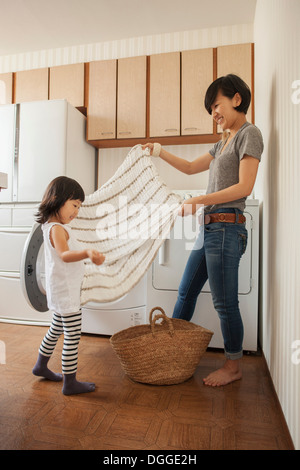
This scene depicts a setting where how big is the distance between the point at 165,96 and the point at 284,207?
1784mm

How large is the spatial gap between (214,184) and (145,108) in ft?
4.98

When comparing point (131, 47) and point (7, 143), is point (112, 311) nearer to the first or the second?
point (7, 143)

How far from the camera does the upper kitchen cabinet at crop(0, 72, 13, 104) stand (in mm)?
3004

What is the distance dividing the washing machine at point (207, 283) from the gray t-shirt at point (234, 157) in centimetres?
49

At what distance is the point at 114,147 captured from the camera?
303 cm

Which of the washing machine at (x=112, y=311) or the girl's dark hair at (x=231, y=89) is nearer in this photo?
the girl's dark hair at (x=231, y=89)

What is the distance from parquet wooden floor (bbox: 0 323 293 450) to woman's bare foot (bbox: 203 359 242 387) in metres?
0.03

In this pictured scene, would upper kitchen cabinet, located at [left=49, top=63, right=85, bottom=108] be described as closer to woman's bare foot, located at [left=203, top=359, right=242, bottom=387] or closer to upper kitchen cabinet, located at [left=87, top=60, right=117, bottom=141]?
upper kitchen cabinet, located at [left=87, top=60, right=117, bottom=141]

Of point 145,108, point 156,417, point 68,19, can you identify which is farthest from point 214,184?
point 68,19

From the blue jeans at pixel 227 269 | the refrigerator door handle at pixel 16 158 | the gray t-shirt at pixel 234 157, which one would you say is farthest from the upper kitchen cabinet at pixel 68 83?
the blue jeans at pixel 227 269

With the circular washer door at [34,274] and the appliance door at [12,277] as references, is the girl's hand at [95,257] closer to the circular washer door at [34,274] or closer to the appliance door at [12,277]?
the circular washer door at [34,274]

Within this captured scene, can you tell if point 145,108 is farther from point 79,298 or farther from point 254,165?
point 79,298

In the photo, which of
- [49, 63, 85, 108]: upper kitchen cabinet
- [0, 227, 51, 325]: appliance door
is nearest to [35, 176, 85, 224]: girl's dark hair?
[0, 227, 51, 325]: appliance door

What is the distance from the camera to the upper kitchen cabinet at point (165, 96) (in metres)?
2.62
